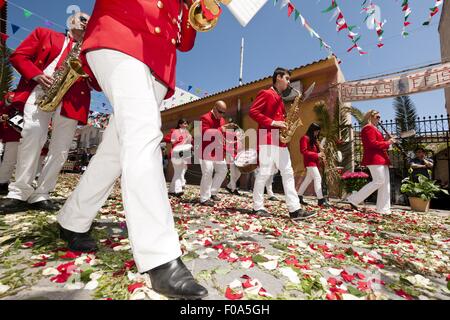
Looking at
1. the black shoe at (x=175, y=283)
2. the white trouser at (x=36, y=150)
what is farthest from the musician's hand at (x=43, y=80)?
the black shoe at (x=175, y=283)

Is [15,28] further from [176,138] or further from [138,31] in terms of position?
[138,31]

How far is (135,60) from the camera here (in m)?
1.55

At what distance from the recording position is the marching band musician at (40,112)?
10.1 ft

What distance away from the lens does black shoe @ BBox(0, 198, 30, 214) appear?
3.08m

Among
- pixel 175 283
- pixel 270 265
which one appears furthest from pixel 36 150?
pixel 270 265

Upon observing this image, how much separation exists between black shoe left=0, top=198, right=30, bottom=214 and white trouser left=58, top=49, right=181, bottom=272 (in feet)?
6.86

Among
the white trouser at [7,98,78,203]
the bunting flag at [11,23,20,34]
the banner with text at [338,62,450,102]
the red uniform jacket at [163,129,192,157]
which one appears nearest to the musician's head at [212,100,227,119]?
the red uniform jacket at [163,129,192,157]

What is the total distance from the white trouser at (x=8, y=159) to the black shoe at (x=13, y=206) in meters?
1.65

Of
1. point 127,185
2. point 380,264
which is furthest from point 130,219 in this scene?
point 380,264

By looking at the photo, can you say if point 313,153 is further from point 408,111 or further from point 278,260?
point 408,111

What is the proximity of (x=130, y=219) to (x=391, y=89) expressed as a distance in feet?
37.9

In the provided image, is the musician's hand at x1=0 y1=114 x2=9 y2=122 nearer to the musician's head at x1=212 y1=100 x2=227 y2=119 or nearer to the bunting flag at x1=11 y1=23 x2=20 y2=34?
the musician's head at x1=212 y1=100 x2=227 y2=119

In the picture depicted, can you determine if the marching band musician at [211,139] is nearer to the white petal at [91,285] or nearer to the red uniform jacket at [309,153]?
the red uniform jacket at [309,153]
